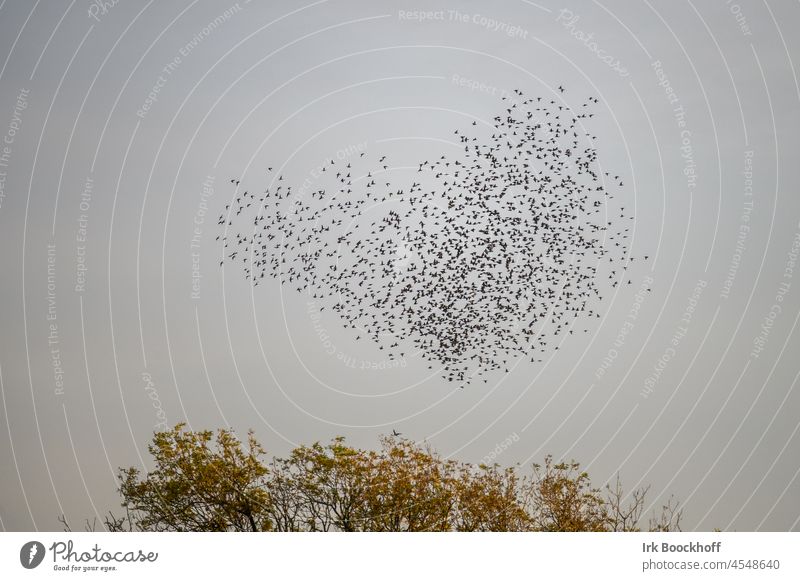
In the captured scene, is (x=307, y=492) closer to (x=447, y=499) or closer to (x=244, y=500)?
(x=244, y=500)

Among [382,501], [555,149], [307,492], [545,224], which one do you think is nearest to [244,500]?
[307,492]
